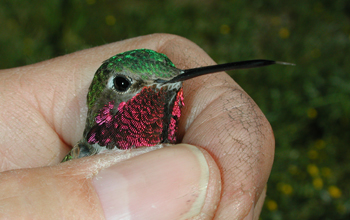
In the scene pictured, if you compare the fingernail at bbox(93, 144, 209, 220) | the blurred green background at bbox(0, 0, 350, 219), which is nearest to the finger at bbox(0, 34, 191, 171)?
the blurred green background at bbox(0, 0, 350, 219)

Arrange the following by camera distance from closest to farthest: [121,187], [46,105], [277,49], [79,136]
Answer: [121,187], [46,105], [79,136], [277,49]

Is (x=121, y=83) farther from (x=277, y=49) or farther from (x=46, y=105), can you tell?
(x=277, y=49)

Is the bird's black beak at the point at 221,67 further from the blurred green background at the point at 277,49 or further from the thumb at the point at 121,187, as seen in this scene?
the blurred green background at the point at 277,49

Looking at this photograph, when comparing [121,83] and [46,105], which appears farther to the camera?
[46,105]

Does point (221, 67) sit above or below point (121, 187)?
above

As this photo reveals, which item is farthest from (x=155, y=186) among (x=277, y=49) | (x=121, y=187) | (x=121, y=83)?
(x=277, y=49)

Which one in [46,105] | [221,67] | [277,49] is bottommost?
[277,49]

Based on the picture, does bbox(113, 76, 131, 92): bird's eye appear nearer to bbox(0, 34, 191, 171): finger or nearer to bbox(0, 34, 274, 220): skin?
bbox(0, 34, 274, 220): skin
